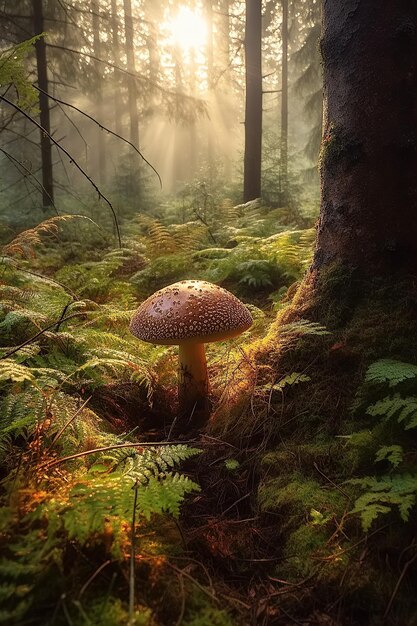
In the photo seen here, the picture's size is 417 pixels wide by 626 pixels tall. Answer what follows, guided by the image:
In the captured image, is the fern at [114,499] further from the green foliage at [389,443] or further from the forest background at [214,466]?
the green foliage at [389,443]

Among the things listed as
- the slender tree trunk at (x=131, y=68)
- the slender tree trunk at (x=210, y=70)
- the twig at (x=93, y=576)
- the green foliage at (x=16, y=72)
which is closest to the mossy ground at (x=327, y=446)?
the twig at (x=93, y=576)

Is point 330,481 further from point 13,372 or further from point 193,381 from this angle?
point 13,372

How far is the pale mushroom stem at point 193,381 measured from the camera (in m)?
3.46

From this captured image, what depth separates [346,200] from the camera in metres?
3.14

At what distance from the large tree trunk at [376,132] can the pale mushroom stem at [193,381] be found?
141 centimetres

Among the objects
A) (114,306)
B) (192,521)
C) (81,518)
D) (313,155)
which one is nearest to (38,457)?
(81,518)

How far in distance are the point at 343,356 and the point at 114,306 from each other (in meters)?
2.81

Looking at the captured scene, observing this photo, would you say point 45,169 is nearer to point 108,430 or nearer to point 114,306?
point 114,306

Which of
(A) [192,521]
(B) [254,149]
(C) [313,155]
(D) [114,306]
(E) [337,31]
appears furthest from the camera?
(C) [313,155]

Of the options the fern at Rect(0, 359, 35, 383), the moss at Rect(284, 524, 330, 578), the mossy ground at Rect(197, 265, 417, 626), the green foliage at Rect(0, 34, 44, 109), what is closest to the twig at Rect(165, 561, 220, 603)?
the mossy ground at Rect(197, 265, 417, 626)

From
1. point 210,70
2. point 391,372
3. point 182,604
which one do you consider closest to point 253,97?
point 391,372

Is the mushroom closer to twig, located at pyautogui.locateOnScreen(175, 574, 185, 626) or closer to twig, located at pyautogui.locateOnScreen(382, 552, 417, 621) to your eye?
twig, located at pyautogui.locateOnScreen(175, 574, 185, 626)

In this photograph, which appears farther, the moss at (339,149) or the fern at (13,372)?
the moss at (339,149)

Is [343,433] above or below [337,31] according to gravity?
below
